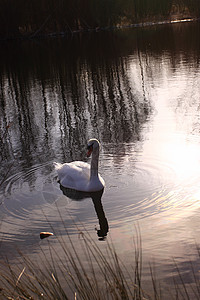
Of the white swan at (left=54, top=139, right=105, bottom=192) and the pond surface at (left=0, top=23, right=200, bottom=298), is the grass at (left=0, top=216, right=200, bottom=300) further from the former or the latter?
the white swan at (left=54, top=139, right=105, bottom=192)

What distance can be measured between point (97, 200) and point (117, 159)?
6.38ft

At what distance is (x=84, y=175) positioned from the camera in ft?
29.6

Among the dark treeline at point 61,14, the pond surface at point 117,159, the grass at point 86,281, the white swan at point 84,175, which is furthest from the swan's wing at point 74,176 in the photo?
the dark treeline at point 61,14

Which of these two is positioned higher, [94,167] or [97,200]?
[94,167]

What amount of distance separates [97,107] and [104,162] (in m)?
6.54

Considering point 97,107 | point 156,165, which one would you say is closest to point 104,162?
point 156,165

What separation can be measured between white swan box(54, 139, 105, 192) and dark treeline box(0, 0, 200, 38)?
7726 cm

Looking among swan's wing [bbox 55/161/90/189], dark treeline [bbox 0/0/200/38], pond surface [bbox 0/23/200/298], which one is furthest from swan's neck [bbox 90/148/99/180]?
dark treeline [bbox 0/0/200/38]

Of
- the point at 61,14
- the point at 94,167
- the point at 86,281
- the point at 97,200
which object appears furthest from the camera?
the point at 61,14

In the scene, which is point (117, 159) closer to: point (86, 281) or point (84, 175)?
point (84, 175)

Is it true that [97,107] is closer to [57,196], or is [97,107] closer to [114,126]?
[114,126]

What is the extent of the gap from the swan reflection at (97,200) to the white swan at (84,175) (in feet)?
0.26

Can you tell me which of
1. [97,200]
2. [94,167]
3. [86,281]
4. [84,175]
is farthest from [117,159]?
[86,281]

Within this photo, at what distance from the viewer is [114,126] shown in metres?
13.2
